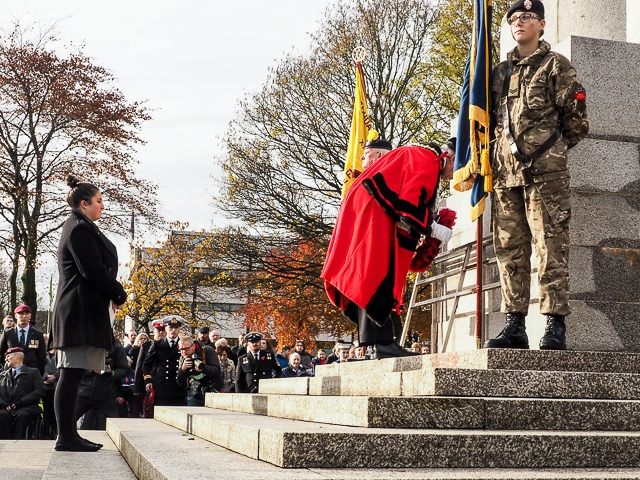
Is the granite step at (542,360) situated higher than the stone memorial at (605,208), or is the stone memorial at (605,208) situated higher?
the stone memorial at (605,208)

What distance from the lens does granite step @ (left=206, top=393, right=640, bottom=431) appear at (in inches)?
164

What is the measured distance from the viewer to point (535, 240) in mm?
6062

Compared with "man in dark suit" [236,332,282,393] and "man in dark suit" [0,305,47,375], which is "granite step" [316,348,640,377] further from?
"man in dark suit" [0,305,47,375]

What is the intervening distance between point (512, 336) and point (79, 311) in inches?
115

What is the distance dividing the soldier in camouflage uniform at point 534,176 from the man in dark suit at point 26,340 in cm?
911

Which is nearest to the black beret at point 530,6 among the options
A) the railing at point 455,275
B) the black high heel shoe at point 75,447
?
the railing at point 455,275

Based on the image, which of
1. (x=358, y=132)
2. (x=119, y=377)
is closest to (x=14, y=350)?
(x=119, y=377)

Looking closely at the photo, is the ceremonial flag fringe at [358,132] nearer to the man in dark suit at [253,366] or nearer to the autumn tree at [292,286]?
the man in dark suit at [253,366]

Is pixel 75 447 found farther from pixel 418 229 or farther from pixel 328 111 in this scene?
pixel 328 111

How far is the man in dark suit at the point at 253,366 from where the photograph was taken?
14.6 meters

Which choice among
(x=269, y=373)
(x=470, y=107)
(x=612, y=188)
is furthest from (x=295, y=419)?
(x=269, y=373)

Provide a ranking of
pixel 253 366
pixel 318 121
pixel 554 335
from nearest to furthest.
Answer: pixel 554 335 → pixel 253 366 → pixel 318 121

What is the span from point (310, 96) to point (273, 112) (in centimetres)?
113

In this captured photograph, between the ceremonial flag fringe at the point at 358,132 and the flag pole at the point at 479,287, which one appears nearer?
the flag pole at the point at 479,287
